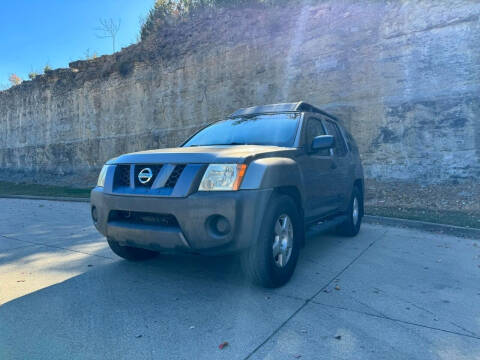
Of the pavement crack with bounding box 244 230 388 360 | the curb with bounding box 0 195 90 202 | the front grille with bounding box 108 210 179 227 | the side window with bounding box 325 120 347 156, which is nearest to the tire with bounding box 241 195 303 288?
the pavement crack with bounding box 244 230 388 360

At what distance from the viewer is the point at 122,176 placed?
365 centimetres

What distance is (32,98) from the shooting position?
74.5 ft

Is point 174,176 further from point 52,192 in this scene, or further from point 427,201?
point 52,192

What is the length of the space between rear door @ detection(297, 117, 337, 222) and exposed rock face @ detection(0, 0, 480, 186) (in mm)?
6258

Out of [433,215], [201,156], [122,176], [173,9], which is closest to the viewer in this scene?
[201,156]

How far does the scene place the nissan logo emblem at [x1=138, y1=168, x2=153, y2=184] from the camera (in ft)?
11.1

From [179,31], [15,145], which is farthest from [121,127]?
[15,145]

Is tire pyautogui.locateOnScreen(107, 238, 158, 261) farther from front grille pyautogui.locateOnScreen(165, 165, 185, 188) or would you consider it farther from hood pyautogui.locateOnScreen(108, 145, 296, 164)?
front grille pyautogui.locateOnScreen(165, 165, 185, 188)

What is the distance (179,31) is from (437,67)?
37.5 ft

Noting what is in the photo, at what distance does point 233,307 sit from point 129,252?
5.66 ft

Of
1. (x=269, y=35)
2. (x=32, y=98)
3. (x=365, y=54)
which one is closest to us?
(x=365, y=54)

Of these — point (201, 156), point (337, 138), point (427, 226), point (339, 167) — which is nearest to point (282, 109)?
point (339, 167)

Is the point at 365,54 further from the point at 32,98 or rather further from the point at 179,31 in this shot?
the point at 32,98

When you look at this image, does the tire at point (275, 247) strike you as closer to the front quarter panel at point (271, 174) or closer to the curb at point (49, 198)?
the front quarter panel at point (271, 174)
